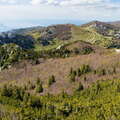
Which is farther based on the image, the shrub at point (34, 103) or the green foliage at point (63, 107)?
the shrub at point (34, 103)

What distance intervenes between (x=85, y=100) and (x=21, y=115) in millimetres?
44975

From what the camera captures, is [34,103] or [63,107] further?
[34,103]

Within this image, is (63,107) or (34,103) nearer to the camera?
(63,107)

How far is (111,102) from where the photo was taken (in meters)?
187

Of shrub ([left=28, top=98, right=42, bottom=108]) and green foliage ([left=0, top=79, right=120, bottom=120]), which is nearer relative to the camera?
green foliage ([left=0, top=79, right=120, bottom=120])

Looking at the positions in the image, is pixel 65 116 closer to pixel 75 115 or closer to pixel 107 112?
pixel 75 115

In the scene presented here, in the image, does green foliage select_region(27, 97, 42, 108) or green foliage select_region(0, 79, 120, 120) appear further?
green foliage select_region(27, 97, 42, 108)

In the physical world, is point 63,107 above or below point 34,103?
below

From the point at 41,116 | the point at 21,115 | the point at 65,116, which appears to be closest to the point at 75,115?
the point at 65,116

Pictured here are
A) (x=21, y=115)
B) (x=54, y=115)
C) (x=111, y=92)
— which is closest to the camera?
(x=21, y=115)

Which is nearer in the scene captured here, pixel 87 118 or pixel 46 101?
pixel 87 118

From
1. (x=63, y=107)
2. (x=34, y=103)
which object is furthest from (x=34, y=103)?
(x=63, y=107)

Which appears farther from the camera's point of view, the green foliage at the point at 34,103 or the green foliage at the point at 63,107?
the green foliage at the point at 34,103

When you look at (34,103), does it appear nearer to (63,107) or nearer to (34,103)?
(34,103)
